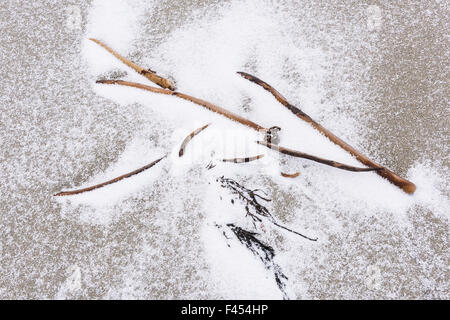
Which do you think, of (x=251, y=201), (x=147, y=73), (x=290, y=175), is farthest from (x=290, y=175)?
(x=147, y=73)

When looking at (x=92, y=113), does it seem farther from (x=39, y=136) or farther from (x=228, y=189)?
(x=228, y=189)

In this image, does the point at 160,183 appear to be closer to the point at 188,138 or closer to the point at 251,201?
the point at 188,138

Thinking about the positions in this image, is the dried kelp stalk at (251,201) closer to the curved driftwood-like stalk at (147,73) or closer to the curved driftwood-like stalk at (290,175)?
the curved driftwood-like stalk at (290,175)

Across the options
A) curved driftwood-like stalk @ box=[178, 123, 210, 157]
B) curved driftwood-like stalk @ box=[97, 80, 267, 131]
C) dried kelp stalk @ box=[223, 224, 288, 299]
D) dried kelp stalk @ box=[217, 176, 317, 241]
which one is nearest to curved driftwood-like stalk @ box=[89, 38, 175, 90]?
curved driftwood-like stalk @ box=[97, 80, 267, 131]

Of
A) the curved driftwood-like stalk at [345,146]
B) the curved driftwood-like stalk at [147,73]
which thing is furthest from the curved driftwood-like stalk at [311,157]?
the curved driftwood-like stalk at [147,73]

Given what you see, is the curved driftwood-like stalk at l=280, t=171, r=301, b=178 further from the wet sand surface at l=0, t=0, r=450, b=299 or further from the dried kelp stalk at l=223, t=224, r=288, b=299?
the dried kelp stalk at l=223, t=224, r=288, b=299

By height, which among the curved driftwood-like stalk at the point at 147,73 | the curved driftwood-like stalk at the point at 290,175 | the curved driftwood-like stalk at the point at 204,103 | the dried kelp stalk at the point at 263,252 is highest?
the curved driftwood-like stalk at the point at 147,73
